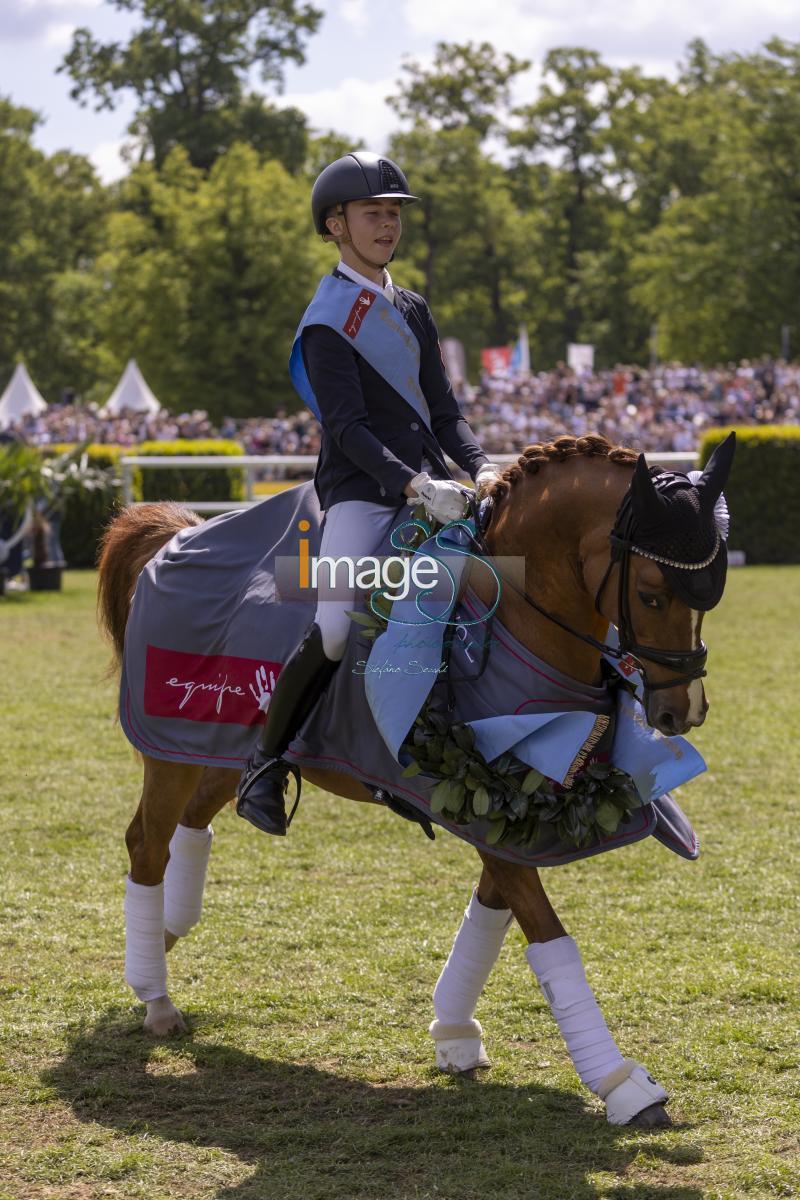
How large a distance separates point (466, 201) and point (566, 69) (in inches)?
333

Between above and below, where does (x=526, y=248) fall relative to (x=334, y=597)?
above

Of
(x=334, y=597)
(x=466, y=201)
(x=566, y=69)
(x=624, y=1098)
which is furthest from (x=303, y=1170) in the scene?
(x=566, y=69)

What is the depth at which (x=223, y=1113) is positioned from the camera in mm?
4441

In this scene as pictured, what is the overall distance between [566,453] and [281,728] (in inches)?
50.7

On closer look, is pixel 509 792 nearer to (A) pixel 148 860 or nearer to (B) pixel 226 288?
(A) pixel 148 860

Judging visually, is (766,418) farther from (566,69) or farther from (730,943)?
(566,69)

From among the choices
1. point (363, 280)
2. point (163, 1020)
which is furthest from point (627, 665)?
point (163, 1020)

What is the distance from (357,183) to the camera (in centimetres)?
449

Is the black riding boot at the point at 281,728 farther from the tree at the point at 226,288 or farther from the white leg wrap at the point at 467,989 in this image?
the tree at the point at 226,288

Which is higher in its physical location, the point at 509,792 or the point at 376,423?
the point at 376,423

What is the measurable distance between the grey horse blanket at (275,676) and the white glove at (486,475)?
0.91 feet

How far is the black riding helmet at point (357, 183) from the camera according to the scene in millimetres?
4492

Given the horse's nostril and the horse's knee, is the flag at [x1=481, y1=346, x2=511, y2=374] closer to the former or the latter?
the horse's knee

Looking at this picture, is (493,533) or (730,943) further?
(730,943)
